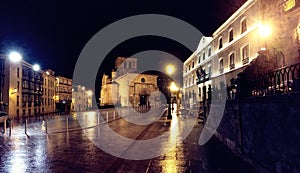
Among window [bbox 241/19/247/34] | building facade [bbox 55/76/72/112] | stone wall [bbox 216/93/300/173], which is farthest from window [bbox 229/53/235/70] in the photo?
building facade [bbox 55/76/72/112]

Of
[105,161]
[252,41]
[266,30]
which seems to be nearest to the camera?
[105,161]

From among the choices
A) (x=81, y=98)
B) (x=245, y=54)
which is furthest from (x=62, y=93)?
(x=245, y=54)

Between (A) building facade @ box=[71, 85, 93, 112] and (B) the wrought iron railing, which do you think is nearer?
(B) the wrought iron railing

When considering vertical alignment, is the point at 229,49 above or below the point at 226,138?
above

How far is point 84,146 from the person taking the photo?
10.9m

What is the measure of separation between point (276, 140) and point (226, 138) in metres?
5.70

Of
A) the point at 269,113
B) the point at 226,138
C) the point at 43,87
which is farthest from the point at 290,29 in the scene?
the point at 43,87

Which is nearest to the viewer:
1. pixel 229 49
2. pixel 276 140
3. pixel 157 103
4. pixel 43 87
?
pixel 276 140

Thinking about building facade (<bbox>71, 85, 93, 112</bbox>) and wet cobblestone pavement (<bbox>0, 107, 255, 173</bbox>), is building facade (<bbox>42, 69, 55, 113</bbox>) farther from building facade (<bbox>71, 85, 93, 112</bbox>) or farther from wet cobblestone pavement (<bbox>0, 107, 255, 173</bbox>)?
wet cobblestone pavement (<bbox>0, 107, 255, 173</bbox>)

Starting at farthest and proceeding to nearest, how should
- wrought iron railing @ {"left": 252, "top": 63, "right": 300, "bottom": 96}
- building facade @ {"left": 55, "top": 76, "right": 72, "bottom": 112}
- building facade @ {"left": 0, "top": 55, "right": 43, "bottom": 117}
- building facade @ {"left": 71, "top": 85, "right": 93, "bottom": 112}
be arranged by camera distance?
building facade @ {"left": 71, "top": 85, "right": 93, "bottom": 112} < building facade @ {"left": 55, "top": 76, "right": 72, "bottom": 112} < building facade @ {"left": 0, "top": 55, "right": 43, "bottom": 117} < wrought iron railing @ {"left": 252, "top": 63, "right": 300, "bottom": 96}

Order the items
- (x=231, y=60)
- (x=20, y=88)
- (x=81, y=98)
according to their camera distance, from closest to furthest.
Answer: (x=231, y=60) < (x=20, y=88) < (x=81, y=98)

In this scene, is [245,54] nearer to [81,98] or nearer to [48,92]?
[48,92]

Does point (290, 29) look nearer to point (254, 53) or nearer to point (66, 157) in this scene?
point (254, 53)

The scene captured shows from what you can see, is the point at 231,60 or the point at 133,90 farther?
the point at 133,90
